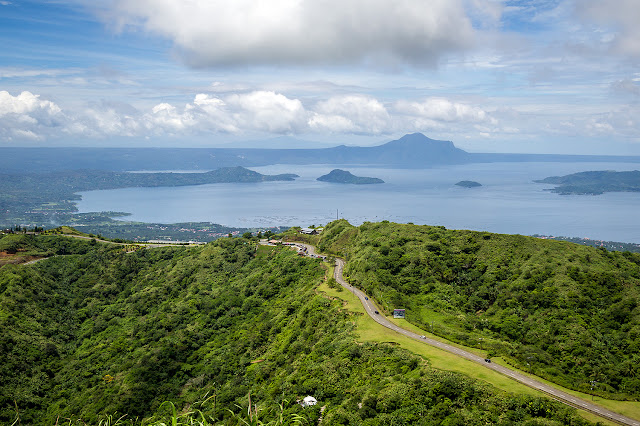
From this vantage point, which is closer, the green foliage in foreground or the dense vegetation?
the green foliage in foreground

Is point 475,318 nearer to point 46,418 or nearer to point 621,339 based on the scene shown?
point 621,339

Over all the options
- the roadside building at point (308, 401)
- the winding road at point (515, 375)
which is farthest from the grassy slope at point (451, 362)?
the roadside building at point (308, 401)

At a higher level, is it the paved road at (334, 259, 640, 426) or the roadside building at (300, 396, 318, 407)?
the paved road at (334, 259, 640, 426)

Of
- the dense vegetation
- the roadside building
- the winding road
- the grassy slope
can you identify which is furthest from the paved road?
the roadside building

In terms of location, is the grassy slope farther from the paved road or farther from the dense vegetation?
the dense vegetation

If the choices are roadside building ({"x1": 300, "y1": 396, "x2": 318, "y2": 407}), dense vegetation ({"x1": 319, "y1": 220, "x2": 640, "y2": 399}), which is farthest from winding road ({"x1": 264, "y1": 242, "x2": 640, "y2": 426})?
roadside building ({"x1": 300, "y1": 396, "x2": 318, "y2": 407})

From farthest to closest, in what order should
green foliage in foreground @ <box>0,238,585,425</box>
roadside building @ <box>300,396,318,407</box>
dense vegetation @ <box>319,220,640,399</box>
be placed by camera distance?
dense vegetation @ <box>319,220,640,399</box>, roadside building @ <box>300,396,318,407</box>, green foliage in foreground @ <box>0,238,585,425</box>

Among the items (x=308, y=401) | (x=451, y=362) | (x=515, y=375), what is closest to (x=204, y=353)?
(x=308, y=401)

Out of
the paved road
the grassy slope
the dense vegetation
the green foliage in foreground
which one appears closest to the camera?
the paved road

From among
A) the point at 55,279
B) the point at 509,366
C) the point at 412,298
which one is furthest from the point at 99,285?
the point at 509,366
